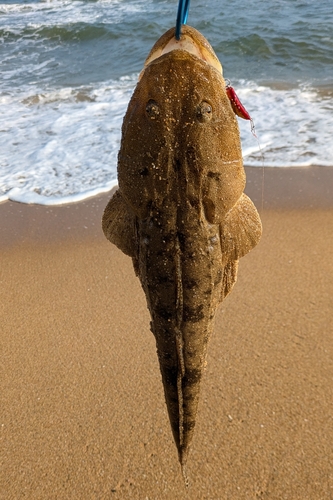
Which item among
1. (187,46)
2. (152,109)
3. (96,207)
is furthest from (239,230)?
(96,207)

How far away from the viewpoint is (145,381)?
4.41 metres

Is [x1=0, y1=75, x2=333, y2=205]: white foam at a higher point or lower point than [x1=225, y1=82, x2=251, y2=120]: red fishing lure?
lower

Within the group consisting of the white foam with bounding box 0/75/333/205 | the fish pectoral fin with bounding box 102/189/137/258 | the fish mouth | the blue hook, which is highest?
the blue hook

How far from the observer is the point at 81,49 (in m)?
16.9

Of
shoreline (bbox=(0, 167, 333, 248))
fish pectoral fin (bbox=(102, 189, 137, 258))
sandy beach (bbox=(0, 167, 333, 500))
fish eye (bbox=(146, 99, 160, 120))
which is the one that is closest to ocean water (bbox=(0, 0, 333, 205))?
shoreline (bbox=(0, 167, 333, 248))

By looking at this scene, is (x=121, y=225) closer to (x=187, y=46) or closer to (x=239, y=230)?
(x=239, y=230)

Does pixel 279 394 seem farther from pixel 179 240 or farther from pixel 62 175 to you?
pixel 62 175

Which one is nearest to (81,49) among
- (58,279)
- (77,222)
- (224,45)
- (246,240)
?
(224,45)

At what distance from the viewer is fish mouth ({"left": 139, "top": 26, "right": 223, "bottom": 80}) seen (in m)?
1.80

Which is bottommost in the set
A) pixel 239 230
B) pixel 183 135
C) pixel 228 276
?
pixel 228 276

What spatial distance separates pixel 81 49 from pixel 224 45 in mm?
5161

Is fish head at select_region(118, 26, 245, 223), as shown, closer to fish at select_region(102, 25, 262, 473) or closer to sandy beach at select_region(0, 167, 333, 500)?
fish at select_region(102, 25, 262, 473)

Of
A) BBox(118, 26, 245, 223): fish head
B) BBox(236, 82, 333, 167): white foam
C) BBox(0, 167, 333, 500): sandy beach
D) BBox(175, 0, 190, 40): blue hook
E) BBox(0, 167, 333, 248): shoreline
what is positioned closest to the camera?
BBox(175, 0, 190, 40): blue hook

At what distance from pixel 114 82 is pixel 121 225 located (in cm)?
1141
